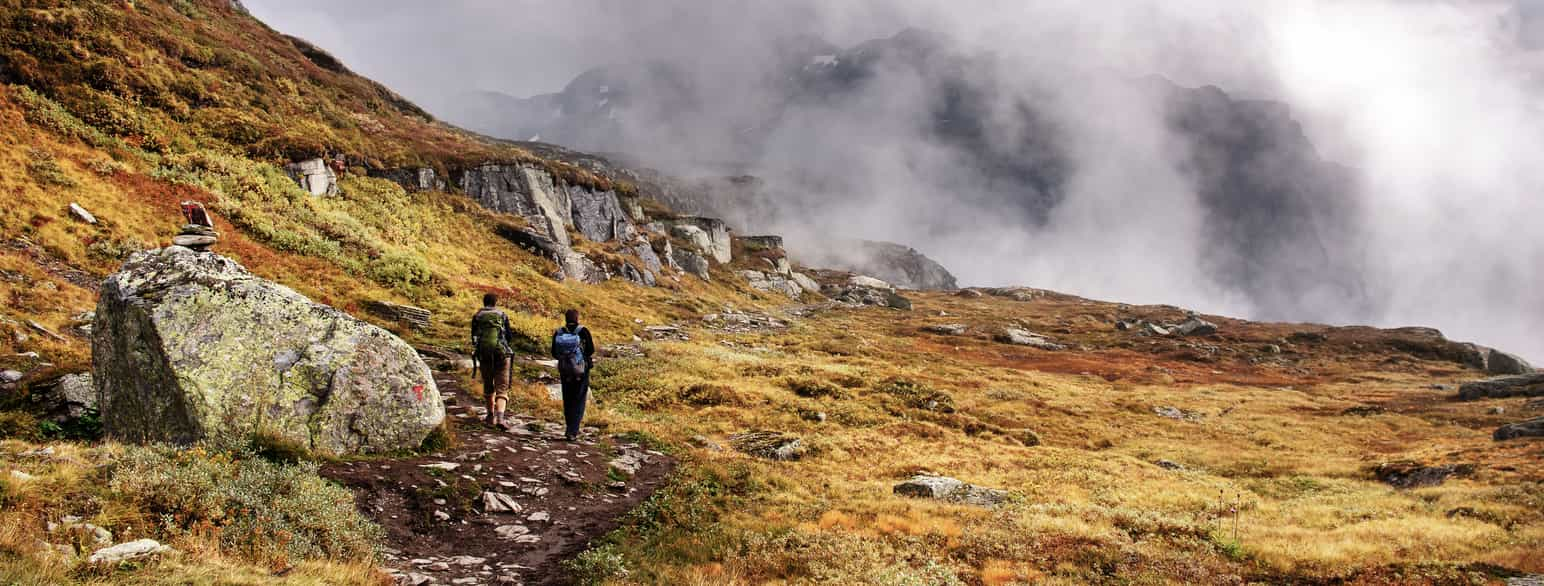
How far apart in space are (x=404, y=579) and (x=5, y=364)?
968 cm

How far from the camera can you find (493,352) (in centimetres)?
1373

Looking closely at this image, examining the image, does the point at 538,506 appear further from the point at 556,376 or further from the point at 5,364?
the point at 556,376

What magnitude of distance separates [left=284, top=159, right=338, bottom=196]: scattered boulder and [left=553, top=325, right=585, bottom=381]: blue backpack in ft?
107

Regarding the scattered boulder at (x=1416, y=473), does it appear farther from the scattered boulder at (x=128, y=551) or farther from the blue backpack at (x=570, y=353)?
the scattered boulder at (x=128, y=551)

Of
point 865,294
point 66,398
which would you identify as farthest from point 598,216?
point 865,294

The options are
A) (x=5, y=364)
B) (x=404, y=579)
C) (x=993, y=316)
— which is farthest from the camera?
(x=993, y=316)

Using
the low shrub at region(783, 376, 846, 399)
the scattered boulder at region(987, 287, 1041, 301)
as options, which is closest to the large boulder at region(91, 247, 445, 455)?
the low shrub at region(783, 376, 846, 399)

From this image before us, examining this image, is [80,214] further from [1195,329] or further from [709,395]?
[1195,329]

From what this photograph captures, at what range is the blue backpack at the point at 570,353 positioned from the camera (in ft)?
43.5

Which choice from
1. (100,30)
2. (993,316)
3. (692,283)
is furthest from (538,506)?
(993,316)

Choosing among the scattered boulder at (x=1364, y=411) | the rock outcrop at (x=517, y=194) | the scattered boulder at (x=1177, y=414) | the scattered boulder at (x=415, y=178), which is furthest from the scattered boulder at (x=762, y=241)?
the scattered boulder at (x=1364, y=411)

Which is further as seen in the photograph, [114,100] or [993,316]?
[993,316]

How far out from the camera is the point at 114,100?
29391 millimetres

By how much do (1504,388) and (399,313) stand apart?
79.2 m
